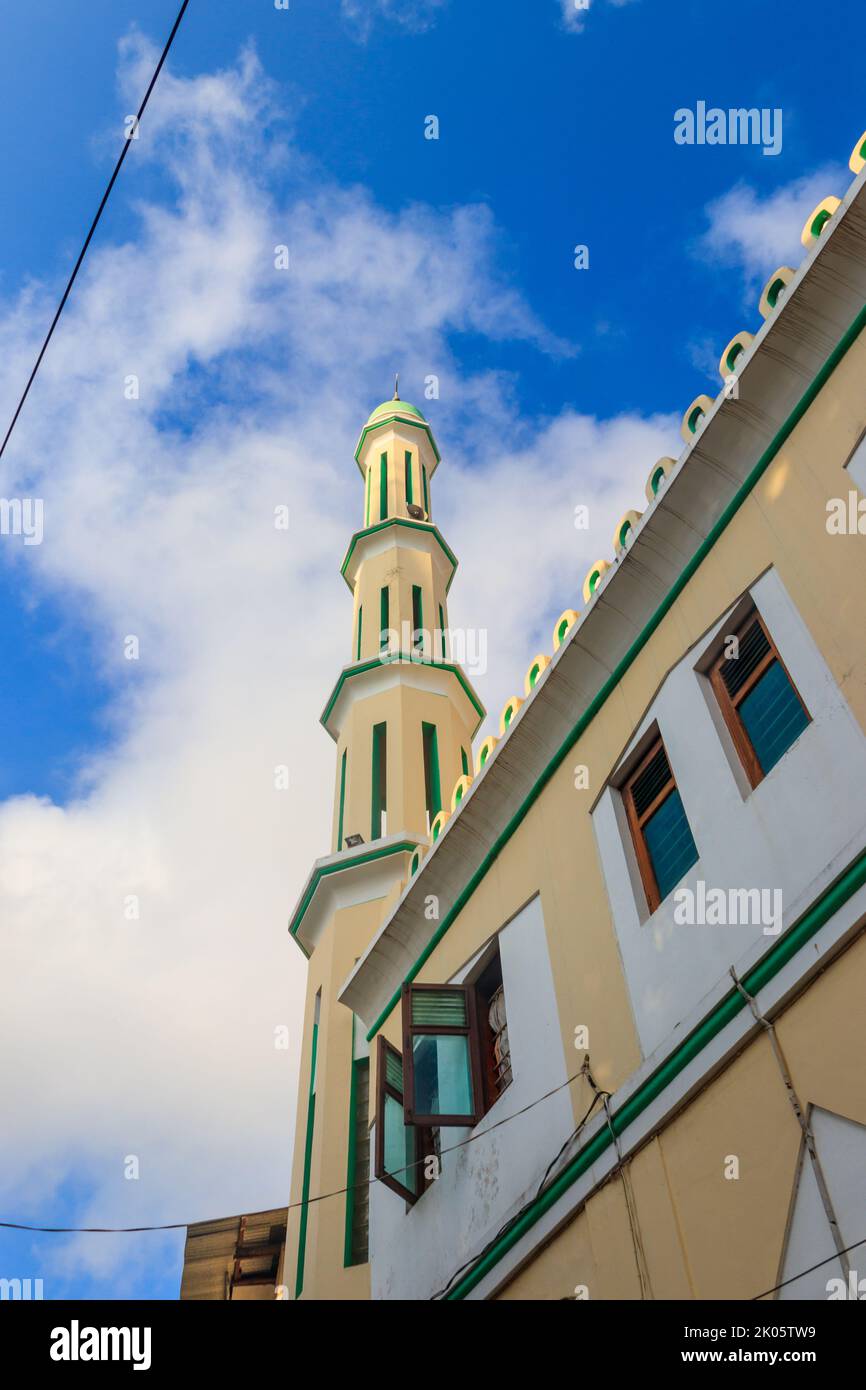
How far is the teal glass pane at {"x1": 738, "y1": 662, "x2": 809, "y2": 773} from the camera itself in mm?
7062

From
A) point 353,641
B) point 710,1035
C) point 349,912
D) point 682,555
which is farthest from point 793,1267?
point 353,641

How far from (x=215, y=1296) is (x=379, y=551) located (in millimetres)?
13672

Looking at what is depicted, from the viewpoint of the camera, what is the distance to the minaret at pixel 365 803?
39.2 ft

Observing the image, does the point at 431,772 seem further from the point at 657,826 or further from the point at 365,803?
the point at 657,826

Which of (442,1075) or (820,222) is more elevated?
(820,222)

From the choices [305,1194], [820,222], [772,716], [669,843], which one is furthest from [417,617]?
[772,716]

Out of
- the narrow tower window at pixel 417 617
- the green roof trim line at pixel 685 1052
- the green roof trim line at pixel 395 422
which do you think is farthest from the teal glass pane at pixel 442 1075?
the green roof trim line at pixel 395 422

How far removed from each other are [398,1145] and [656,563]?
5433 millimetres

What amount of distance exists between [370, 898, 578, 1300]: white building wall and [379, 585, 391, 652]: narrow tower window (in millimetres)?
9054

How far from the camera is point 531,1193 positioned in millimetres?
7855

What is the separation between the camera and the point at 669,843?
7965mm

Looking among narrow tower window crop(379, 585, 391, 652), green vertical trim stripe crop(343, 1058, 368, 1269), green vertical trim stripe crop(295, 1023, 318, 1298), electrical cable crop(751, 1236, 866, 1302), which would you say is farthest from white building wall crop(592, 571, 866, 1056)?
narrow tower window crop(379, 585, 391, 652)
